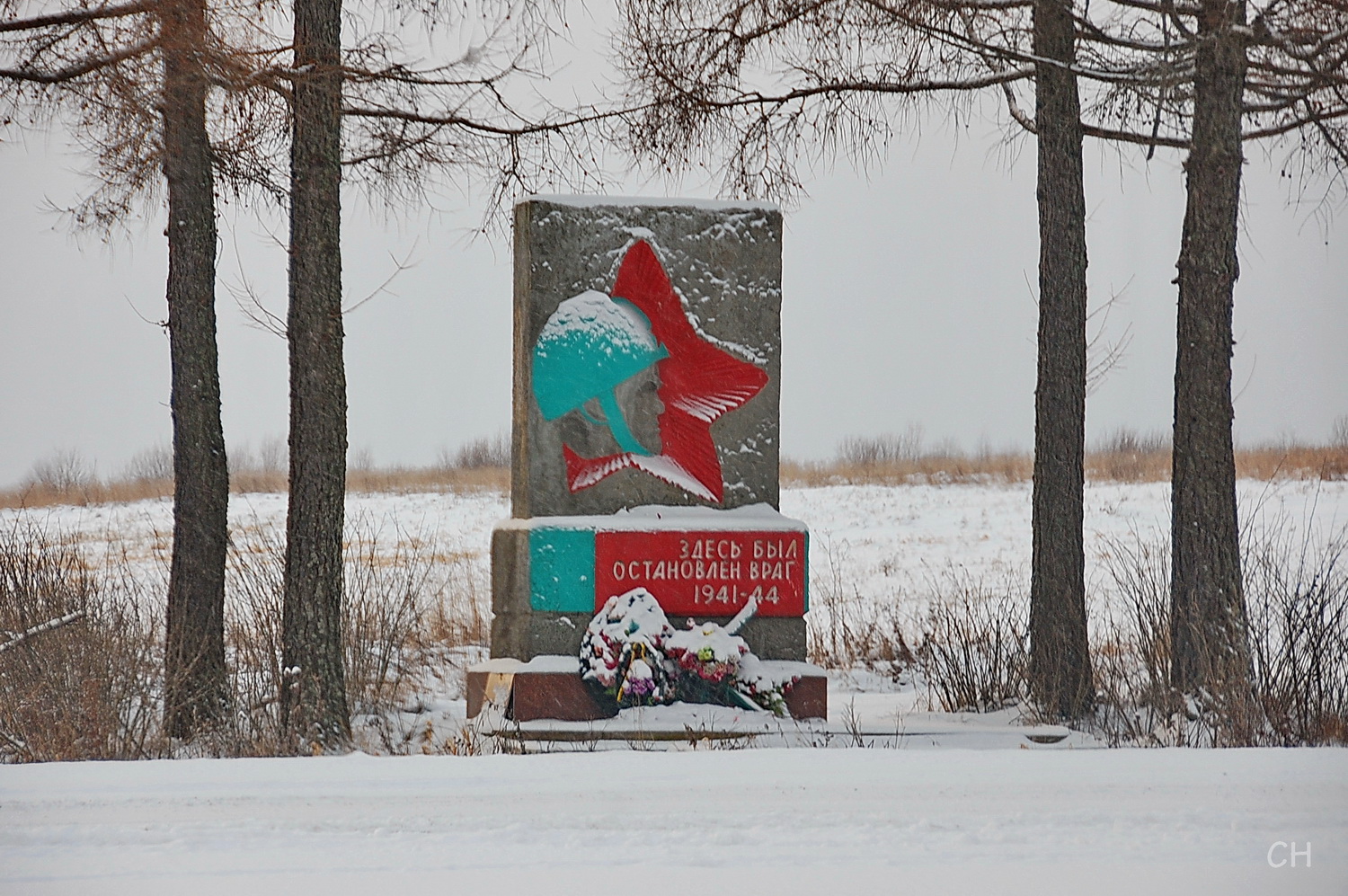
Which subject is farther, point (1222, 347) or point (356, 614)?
point (356, 614)

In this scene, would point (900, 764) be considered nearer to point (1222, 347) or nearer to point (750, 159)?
point (1222, 347)

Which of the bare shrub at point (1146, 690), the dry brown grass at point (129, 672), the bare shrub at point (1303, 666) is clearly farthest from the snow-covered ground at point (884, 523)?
the bare shrub at point (1303, 666)

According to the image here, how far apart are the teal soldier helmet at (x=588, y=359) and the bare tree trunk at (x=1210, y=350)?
2.99 m

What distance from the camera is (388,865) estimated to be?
10.5 feet

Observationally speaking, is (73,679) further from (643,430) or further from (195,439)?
(643,430)

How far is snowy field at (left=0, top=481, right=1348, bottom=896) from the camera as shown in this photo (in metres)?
3.12

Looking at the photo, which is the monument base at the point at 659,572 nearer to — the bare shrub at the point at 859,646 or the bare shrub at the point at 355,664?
the bare shrub at the point at 355,664

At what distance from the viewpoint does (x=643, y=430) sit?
698cm

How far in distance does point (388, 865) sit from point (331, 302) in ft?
13.6

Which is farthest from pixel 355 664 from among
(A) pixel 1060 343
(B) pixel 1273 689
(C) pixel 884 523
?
(C) pixel 884 523

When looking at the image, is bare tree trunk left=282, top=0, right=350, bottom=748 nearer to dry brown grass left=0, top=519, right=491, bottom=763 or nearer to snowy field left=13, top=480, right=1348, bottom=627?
dry brown grass left=0, top=519, right=491, bottom=763

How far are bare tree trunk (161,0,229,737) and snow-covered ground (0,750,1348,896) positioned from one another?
3204 mm

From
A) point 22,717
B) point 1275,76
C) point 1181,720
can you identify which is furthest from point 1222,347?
point 22,717

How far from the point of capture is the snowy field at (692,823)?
312 centimetres
